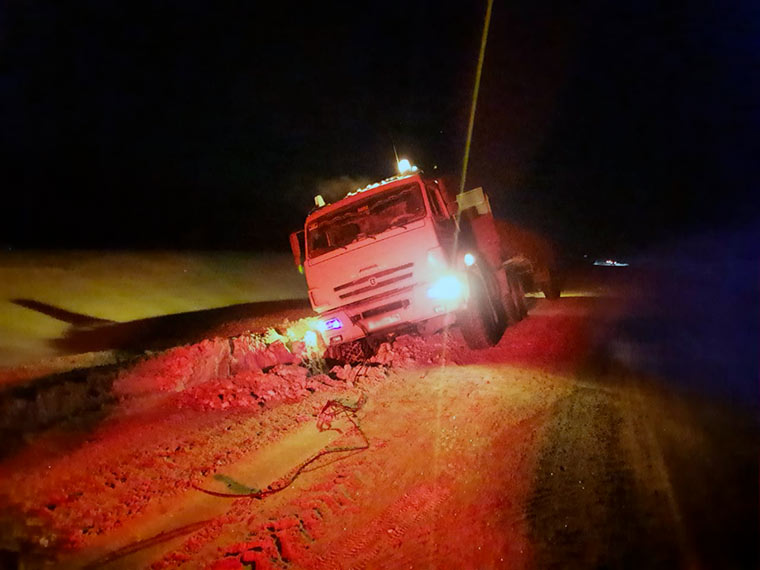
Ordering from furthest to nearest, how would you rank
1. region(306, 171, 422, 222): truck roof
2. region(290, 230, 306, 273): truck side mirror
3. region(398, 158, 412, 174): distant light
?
region(398, 158, 412, 174): distant light
region(290, 230, 306, 273): truck side mirror
region(306, 171, 422, 222): truck roof

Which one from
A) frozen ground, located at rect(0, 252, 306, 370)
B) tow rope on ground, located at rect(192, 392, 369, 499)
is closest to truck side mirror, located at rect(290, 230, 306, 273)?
tow rope on ground, located at rect(192, 392, 369, 499)

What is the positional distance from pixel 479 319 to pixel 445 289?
1.02 metres

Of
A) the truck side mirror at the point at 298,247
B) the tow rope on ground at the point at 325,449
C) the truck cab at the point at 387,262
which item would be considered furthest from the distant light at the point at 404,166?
the tow rope on ground at the point at 325,449

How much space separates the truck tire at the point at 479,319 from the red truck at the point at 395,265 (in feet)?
0.06

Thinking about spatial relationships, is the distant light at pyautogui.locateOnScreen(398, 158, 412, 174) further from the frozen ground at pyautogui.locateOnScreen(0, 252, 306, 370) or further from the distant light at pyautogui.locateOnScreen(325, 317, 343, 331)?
the frozen ground at pyautogui.locateOnScreen(0, 252, 306, 370)

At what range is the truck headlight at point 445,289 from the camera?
7445mm

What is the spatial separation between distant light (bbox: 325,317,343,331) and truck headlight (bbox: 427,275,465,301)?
1.56 metres

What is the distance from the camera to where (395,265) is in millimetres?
7605

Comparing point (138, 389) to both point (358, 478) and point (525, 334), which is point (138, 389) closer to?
point (358, 478)

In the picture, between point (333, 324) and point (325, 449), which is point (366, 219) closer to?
point (333, 324)

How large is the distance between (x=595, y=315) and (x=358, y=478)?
25.7 ft

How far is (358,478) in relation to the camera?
457cm

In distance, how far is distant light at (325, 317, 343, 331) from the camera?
7.96m

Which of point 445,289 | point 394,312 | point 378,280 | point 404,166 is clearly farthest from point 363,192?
point 445,289
